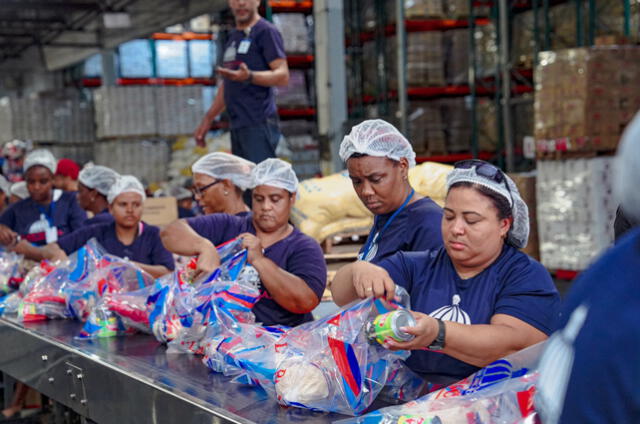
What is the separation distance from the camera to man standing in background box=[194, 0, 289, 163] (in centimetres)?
477

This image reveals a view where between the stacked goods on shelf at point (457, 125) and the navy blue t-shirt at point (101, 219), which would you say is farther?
the stacked goods on shelf at point (457, 125)

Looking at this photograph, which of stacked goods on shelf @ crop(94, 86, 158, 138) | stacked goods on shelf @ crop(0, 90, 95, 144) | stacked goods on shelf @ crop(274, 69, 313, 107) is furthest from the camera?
stacked goods on shelf @ crop(0, 90, 95, 144)

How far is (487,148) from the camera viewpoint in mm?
11336

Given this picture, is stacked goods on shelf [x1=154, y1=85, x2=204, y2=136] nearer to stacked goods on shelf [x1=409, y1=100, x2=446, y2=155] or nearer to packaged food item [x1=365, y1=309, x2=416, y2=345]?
stacked goods on shelf [x1=409, y1=100, x2=446, y2=155]

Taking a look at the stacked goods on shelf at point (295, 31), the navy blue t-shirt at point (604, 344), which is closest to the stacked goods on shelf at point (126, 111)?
the stacked goods on shelf at point (295, 31)

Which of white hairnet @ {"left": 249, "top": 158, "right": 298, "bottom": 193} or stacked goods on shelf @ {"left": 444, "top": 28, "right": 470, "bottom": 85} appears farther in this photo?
stacked goods on shelf @ {"left": 444, "top": 28, "right": 470, "bottom": 85}

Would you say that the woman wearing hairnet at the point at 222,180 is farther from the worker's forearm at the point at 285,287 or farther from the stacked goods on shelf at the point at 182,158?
the stacked goods on shelf at the point at 182,158

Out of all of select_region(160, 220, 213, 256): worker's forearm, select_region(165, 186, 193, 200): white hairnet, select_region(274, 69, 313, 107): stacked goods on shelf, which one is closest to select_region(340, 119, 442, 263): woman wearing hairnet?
select_region(160, 220, 213, 256): worker's forearm

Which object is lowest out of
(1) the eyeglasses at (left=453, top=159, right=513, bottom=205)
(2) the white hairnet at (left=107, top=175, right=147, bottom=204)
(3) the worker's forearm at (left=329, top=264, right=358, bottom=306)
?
(3) the worker's forearm at (left=329, top=264, right=358, bottom=306)

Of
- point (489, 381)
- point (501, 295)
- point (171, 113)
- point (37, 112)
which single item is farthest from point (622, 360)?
point (37, 112)

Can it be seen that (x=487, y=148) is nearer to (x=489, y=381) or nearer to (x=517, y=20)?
(x=517, y=20)

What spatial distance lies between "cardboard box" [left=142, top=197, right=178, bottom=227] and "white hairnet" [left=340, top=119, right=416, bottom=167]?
4985 mm

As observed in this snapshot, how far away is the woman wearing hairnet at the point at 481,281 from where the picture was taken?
6.86 feet

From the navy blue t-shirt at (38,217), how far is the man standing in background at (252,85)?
1.56 m
